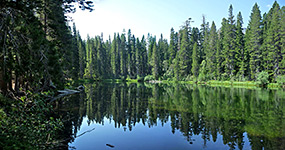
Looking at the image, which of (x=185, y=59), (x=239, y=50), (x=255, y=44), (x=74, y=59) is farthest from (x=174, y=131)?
(x=185, y=59)

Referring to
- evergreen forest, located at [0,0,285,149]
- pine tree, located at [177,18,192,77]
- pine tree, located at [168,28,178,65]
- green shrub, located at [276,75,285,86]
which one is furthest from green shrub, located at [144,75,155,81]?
green shrub, located at [276,75,285,86]

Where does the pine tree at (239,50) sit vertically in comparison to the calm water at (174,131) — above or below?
above

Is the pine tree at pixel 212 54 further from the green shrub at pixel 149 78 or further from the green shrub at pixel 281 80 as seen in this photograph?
the green shrub at pixel 149 78

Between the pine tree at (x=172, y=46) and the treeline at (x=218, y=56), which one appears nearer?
the treeline at (x=218, y=56)

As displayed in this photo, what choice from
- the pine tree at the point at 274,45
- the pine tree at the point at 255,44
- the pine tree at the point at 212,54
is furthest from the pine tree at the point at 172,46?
the pine tree at the point at 274,45

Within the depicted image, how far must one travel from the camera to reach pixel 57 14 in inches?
845

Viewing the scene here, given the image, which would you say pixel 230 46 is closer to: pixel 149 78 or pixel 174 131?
pixel 149 78

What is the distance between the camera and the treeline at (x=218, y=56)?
41.7 metres

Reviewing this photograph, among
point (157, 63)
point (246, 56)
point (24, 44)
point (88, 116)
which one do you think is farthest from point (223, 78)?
point (24, 44)

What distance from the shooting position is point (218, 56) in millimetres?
51188

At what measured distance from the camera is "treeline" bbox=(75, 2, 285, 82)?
41.7 m

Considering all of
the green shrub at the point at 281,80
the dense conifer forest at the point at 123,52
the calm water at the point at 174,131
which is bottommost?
the calm water at the point at 174,131

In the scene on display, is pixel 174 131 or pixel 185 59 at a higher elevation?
pixel 185 59

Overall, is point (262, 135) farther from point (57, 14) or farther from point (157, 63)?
→ point (157, 63)
